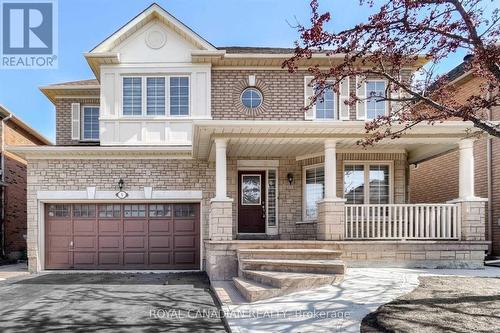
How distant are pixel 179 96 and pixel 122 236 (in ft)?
14.5

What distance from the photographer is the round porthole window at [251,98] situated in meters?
12.3

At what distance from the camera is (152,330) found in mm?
5391

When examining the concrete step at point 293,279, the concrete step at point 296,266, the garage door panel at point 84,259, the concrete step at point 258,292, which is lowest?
the garage door panel at point 84,259

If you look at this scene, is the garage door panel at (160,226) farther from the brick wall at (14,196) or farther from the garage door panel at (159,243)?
the brick wall at (14,196)

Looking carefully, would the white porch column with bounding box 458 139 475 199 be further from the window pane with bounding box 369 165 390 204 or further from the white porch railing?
the window pane with bounding box 369 165 390 204

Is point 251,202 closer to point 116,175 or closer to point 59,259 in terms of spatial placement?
point 116,175

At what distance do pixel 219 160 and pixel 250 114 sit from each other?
142 inches

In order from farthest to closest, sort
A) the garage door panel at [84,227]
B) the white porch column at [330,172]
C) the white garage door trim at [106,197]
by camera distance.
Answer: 1. the garage door panel at [84,227]
2. the white garage door trim at [106,197]
3. the white porch column at [330,172]

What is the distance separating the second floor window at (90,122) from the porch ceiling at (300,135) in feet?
19.2

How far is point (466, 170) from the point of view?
902 cm

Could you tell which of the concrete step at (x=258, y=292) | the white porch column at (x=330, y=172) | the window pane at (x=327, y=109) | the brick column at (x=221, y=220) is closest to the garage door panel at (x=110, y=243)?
the brick column at (x=221, y=220)

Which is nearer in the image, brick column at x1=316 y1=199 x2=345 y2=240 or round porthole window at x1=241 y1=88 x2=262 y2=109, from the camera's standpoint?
brick column at x1=316 y1=199 x2=345 y2=240

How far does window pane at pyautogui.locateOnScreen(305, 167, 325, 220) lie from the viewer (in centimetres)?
1111

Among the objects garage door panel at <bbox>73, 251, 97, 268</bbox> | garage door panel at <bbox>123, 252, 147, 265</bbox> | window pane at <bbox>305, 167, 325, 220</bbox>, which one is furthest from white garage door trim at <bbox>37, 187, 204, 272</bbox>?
window pane at <bbox>305, 167, 325, 220</bbox>
